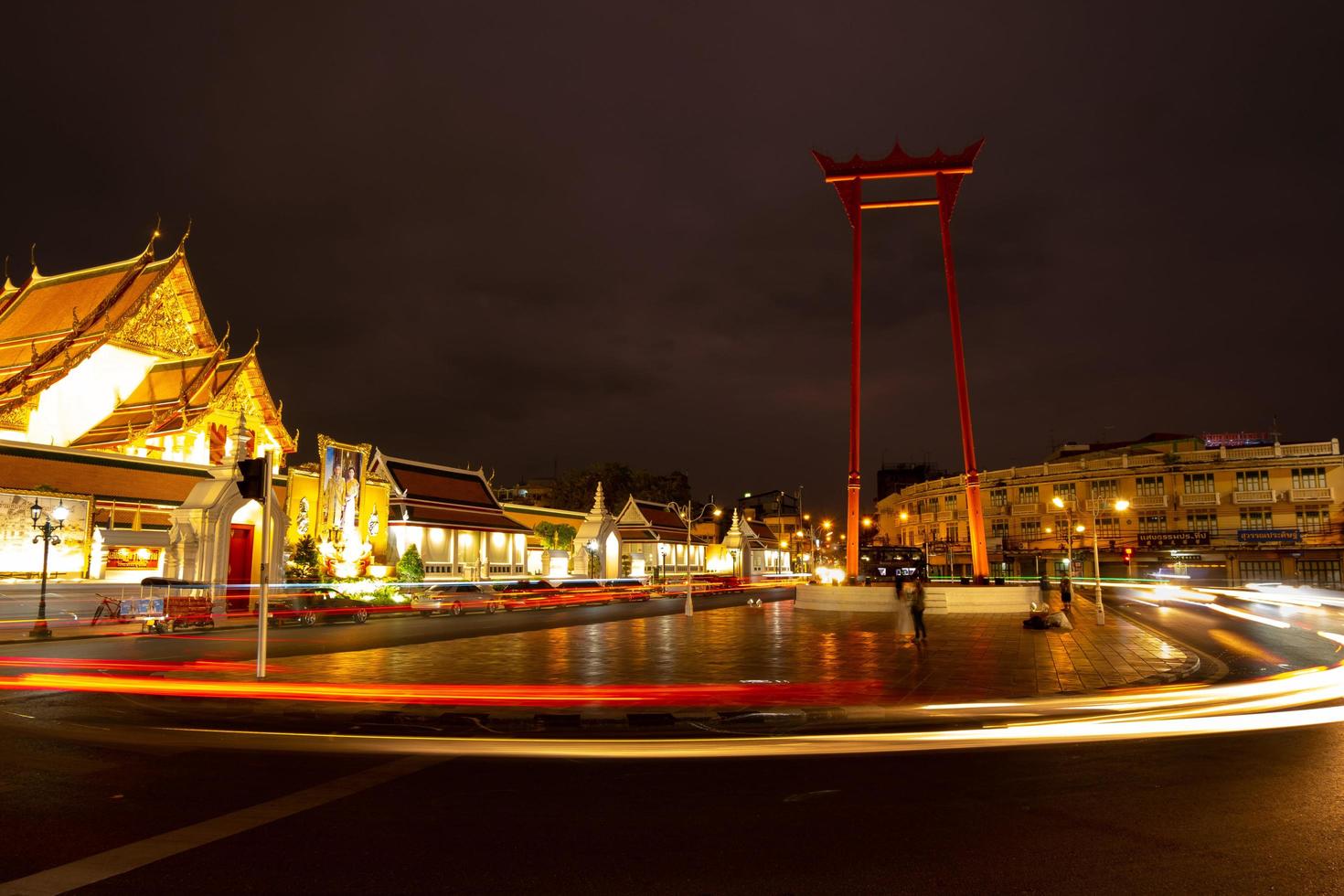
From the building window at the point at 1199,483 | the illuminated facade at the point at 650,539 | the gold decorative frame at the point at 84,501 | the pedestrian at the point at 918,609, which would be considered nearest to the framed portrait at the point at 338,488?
the gold decorative frame at the point at 84,501

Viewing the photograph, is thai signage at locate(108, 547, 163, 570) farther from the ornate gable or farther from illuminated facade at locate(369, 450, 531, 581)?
the ornate gable

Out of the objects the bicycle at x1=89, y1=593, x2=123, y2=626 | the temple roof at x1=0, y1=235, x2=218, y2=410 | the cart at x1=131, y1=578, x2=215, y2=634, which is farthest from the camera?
the temple roof at x1=0, y1=235, x2=218, y2=410

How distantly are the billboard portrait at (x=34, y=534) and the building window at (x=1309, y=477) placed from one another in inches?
2846

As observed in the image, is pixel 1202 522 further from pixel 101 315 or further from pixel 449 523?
pixel 101 315

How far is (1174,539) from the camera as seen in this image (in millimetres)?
65500

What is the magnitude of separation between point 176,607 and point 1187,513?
66596 millimetres

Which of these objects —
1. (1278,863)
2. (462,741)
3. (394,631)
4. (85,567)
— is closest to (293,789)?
(462,741)

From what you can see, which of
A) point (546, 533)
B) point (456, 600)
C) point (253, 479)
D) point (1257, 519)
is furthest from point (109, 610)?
point (1257, 519)

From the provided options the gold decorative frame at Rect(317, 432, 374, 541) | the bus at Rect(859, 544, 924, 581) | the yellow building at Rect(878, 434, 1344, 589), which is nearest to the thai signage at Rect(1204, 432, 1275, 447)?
the yellow building at Rect(878, 434, 1344, 589)

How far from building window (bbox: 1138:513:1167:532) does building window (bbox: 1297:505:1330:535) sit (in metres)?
8.39

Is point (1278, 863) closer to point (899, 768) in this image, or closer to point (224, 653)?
point (899, 768)

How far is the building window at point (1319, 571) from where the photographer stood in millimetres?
60438

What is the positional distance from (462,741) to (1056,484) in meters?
72.6

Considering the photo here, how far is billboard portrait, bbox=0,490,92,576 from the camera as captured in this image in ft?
92.7
